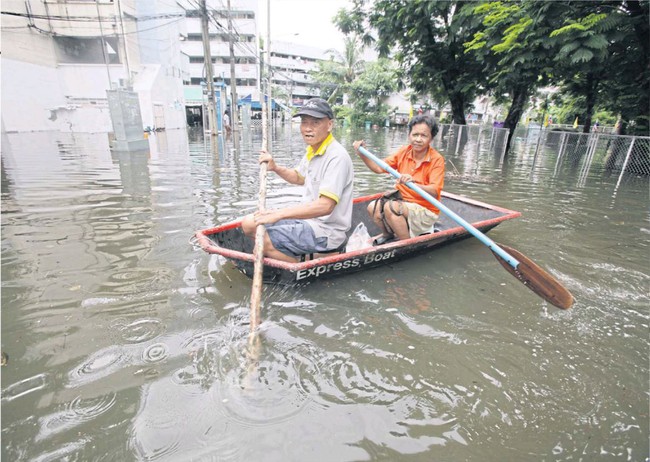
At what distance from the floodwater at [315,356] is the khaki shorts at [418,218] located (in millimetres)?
412

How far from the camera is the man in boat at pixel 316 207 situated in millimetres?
2863

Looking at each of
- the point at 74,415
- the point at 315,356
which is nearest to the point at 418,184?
the point at 315,356

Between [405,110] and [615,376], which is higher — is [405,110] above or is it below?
above

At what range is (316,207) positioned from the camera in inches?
112

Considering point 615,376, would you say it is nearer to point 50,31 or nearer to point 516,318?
point 516,318

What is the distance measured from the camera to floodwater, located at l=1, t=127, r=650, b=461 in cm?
184

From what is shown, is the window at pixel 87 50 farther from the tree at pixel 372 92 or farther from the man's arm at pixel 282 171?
the tree at pixel 372 92

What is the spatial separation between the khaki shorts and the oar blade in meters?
1.01

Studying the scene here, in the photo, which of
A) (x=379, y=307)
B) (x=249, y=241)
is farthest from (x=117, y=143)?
(x=379, y=307)

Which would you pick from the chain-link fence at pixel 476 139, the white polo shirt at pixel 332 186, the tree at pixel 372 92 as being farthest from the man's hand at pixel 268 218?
the tree at pixel 372 92

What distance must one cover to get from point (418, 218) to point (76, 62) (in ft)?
88.4

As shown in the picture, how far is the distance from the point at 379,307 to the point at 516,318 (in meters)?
1.17

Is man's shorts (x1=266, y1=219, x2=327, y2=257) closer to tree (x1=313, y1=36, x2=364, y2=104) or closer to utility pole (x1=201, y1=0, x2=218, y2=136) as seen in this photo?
utility pole (x1=201, y1=0, x2=218, y2=136)

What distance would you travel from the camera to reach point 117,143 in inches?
491
